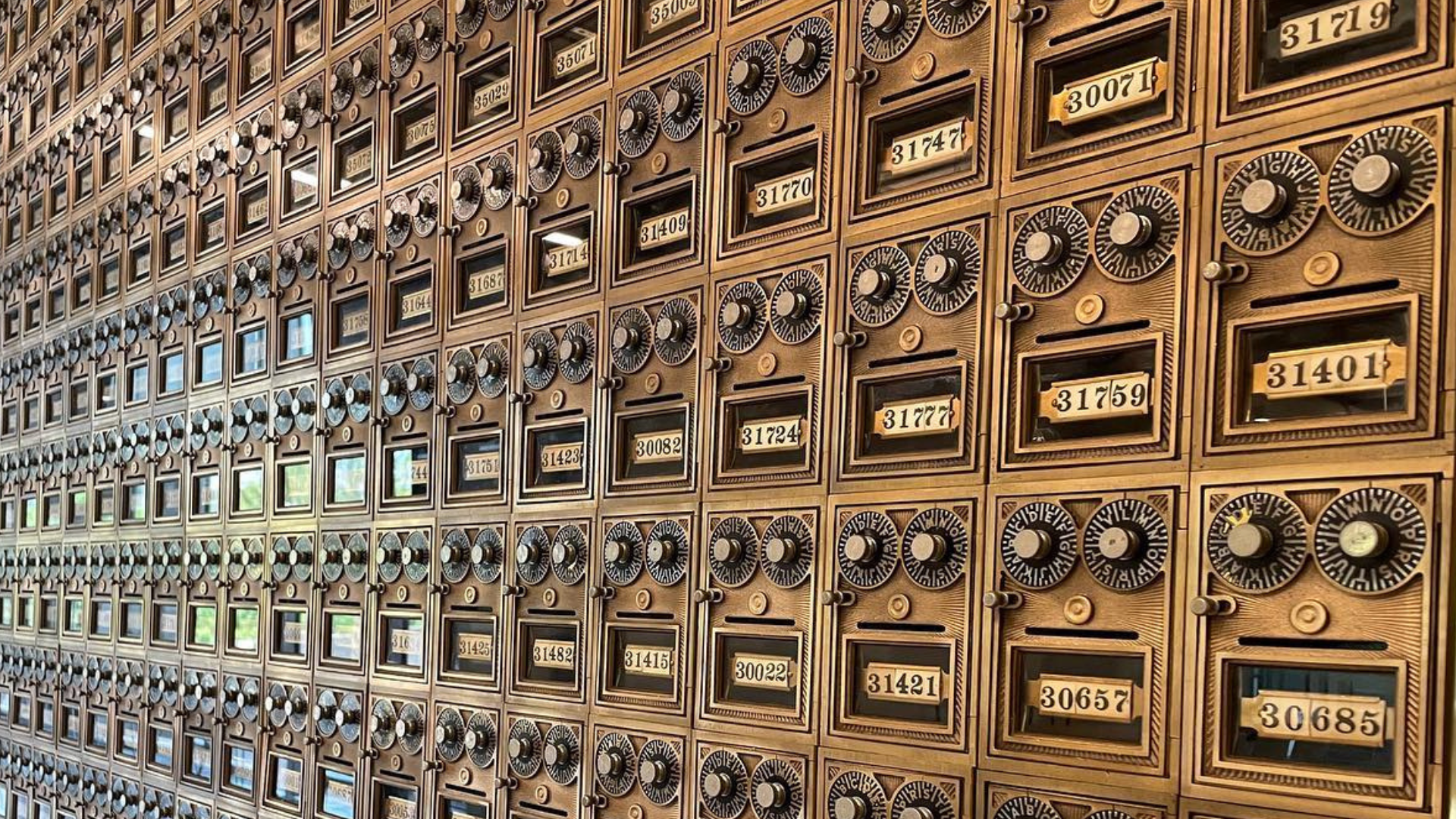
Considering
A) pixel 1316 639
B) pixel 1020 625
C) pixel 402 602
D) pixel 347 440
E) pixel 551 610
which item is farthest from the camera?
pixel 347 440

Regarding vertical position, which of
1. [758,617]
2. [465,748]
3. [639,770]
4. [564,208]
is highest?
[564,208]

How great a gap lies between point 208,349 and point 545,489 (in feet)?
8.01

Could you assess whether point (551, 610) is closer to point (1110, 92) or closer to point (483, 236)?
point (483, 236)

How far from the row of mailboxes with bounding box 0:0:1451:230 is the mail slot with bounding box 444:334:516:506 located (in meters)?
0.81

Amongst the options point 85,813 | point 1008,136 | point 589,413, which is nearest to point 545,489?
point 589,413

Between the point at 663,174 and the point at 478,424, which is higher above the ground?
the point at 663,174

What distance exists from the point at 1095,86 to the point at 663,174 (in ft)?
4.62

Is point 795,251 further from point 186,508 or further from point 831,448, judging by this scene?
point 186,508

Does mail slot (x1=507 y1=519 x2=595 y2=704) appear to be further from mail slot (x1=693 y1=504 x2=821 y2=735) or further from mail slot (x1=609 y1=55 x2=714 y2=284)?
mail slot (x1=609 y1=55 x2=714 y2=284)

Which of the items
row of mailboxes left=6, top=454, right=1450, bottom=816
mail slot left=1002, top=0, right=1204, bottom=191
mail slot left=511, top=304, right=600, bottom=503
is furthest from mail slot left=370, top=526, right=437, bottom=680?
mail slot left=1002, top=0, right=1204, bottom=191

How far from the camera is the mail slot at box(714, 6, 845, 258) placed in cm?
327

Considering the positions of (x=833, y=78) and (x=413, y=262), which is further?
(x=413, y=262)

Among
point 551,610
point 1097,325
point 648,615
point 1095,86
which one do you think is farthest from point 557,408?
point 1095,86

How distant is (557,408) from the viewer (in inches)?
156
